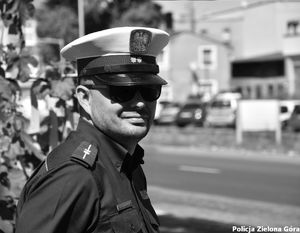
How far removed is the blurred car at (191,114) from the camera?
32656 mm

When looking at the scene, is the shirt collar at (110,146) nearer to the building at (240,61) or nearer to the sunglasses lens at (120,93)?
the sunglasses lens at (120,93)

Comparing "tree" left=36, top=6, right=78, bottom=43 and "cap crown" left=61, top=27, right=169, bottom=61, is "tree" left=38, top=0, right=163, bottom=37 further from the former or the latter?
"cap crown" left=61, top=27, right=169, bottom=61

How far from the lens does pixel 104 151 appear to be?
2.14 metres

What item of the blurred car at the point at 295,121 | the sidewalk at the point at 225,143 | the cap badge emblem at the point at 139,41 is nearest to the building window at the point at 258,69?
the blurred car at the point at 295,121

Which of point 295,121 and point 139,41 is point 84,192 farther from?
point 295,121

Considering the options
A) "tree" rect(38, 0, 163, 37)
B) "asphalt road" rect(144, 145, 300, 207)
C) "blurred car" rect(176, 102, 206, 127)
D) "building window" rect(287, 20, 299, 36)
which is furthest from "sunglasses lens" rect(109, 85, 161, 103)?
"building window" rect(287, 20, 299, 36)

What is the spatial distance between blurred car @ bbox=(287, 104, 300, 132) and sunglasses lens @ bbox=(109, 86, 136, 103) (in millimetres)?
24296

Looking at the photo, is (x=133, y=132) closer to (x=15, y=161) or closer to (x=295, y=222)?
A: (x=15, y=161)

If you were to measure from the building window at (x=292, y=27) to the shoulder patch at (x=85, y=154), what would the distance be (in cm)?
4443

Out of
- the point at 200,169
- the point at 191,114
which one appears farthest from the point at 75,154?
the point at 191,114

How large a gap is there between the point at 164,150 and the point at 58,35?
21925mm

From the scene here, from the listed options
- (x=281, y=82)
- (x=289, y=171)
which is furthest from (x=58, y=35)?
(x=289, y=171)

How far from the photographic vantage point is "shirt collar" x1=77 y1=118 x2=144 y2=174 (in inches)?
84.5

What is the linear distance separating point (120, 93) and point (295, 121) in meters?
25.0
